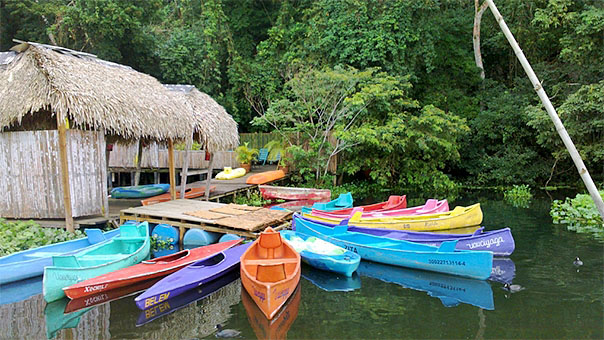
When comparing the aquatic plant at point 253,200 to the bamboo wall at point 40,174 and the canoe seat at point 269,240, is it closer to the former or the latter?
the bamboo wall at point 40,174

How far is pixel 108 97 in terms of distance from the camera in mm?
10258

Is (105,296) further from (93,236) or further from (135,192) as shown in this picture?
(135,192)

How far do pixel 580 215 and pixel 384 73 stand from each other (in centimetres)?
926

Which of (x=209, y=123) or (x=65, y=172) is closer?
(x=65, y=172)

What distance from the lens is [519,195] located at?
19.0 m

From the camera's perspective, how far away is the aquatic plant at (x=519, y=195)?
16.9 meters

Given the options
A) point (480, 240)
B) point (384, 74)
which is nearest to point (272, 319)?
point (480, 240)

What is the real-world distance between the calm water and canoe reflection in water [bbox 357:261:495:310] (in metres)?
0.02

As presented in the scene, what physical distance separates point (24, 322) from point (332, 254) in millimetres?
5161

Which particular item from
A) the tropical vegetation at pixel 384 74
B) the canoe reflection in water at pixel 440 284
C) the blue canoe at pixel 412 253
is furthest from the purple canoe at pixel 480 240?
the tropical vegetation at pixel 384 74

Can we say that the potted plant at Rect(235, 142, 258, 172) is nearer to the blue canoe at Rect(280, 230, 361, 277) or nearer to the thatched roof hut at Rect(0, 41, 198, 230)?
the thatched roof hut at Rect(0, 41, 198, 230)

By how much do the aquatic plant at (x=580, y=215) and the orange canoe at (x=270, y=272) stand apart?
8872mm

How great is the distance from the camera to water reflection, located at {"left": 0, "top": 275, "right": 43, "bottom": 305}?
24.3ft

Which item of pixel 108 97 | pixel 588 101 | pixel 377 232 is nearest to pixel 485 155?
pixel 588 101
